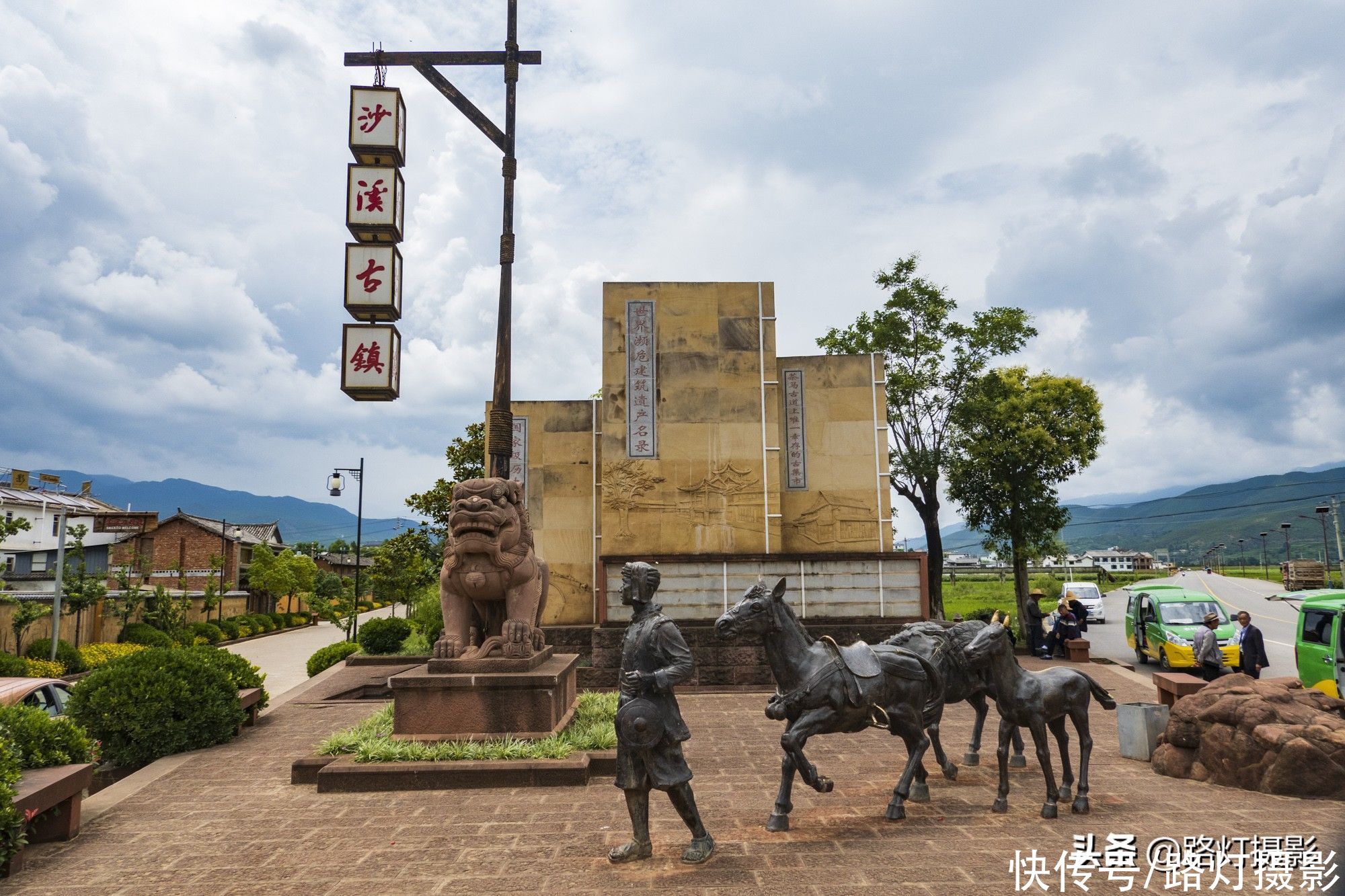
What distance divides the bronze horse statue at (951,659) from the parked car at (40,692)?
29.2 feet

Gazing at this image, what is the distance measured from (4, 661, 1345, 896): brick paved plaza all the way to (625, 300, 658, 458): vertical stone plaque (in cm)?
847

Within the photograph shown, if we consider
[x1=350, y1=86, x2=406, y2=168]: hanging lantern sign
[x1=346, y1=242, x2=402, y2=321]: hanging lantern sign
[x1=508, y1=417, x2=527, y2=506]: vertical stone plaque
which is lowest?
[x1=508, y1=417, x2=527, y2=506]: vertical stone plaque

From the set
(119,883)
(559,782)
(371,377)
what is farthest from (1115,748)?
(371,377)

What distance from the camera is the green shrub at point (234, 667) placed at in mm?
9719

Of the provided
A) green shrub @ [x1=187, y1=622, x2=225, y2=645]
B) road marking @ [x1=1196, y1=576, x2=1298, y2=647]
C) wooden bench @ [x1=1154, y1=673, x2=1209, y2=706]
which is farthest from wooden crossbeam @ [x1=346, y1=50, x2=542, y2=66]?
green shrub @ [x1=187, y1=622, x2=225, y2=645]

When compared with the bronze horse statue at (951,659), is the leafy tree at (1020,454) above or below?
above

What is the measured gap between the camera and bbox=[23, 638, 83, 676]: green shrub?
19875 millimetres

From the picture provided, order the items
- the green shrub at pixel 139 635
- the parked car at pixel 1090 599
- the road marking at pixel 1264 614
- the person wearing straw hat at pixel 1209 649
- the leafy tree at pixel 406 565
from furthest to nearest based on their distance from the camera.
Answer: the parked car at pixel 1090 599
the leafy tree at pixel 406 565
the green shrub at pixel 139 635
the road marking at pixel 1264 614
the person wearing straw hat at pixel 1209 649

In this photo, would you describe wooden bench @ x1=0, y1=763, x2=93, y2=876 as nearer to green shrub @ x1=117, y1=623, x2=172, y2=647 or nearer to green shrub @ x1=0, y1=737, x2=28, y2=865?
green shrub @ x1=0, y1=737, x2=28, y2=865

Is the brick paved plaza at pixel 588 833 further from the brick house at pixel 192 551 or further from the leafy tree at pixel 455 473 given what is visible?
the brick house at pixel 192 551

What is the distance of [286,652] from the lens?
2645 centimetres

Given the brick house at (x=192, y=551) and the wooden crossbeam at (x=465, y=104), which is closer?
the wooden crossbeam at (x=465, y=104)

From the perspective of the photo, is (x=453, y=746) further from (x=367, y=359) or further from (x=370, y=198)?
(x=370, y=198)

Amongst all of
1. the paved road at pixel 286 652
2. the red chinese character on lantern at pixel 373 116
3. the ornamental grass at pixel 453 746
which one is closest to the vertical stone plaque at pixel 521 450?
the paved road at pixel 286 652
